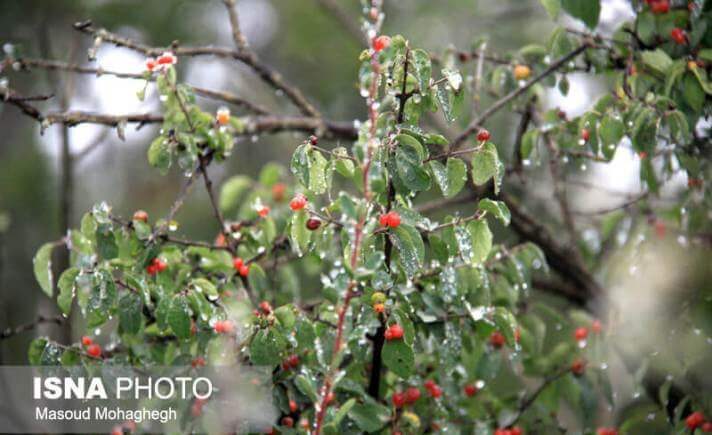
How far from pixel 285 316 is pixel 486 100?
2.48 metres

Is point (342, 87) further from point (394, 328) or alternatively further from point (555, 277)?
point (394, 328)

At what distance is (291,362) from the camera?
2.17 meters

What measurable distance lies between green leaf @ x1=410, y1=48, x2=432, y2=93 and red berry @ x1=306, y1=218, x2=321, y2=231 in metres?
0.39

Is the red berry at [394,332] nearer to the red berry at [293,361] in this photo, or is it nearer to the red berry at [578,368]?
the red berry at [293,361]

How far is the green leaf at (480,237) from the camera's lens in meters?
1.90

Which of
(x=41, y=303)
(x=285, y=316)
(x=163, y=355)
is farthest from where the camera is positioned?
(x=41, y=303)

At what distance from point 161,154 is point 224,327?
0.56 metres

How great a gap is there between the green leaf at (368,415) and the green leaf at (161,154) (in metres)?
0.88

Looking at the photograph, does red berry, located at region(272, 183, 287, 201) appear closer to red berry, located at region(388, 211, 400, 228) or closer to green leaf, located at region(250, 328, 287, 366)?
green leaf, located at region(250, 328, 287, 366)

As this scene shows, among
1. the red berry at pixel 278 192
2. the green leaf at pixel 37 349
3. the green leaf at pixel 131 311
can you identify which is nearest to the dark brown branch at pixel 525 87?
the red berry at pixel 278 192

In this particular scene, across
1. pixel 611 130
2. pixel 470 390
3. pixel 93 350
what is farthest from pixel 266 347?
pixel 611 130

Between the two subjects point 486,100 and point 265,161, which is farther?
point 265,161

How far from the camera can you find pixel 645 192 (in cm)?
292

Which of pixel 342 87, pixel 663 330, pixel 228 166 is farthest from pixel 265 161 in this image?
pixel 663 330
